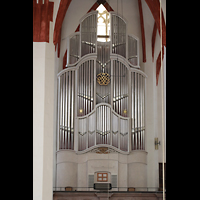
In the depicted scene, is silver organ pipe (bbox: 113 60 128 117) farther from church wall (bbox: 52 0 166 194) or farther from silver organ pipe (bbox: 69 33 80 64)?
silver organ pipe (bbox: 69 33 80 64)

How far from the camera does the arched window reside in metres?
12.3

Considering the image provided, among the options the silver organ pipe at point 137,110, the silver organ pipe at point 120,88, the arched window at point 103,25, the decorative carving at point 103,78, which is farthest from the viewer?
the arched window at point 103,25

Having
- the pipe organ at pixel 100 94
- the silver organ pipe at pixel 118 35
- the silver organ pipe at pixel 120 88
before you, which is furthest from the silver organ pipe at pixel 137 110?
the silver organ pipe at pixel 118 35

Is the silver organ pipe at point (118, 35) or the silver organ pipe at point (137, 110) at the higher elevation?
the silver organ pipe at point (118, 35)

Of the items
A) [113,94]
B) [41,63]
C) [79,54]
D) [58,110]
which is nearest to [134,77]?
[113,94]

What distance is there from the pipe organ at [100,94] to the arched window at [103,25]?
0.77m

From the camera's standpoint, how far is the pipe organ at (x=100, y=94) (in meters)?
10.7

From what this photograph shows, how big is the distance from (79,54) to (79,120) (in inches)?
90.6

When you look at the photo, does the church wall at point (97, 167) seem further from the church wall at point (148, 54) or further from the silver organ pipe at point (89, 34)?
the silver organ pipe at point (89, 34)

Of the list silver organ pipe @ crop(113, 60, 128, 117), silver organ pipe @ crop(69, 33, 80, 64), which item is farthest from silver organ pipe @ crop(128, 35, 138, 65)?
silver organ pipe @ crop(69, 33, 80, 64)

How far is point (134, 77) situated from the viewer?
11.2 metres

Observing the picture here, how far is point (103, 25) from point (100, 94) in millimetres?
3009

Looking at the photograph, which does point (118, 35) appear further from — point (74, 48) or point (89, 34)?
point (74, 48)
